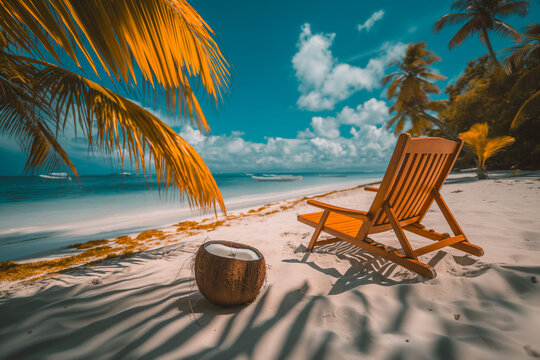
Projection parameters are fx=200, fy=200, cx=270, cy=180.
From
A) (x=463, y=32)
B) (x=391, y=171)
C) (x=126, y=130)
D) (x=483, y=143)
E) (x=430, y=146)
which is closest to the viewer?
(x=391, y=171)

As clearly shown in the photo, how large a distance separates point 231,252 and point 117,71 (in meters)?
1.33

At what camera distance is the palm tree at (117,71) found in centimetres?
107

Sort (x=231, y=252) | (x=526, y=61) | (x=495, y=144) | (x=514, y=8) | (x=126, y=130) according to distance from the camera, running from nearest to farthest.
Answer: (x=231, y=252) → (x=126, y=130) → (x=495, y=144) → (x=526, y=61) → (x=514, y=8)

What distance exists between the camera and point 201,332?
3.59 feet

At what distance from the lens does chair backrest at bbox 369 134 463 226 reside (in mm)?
1521

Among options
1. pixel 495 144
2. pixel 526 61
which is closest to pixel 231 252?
pixel 495 144

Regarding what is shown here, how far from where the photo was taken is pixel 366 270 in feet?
5.89

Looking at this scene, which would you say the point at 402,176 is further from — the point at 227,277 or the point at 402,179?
the point at 227,277

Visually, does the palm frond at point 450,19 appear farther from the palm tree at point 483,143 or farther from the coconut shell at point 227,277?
the coconut shell at point 227,277

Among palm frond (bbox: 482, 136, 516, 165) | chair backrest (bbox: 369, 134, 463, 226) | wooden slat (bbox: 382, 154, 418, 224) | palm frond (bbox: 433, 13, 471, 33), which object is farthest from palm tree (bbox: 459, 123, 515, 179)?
wooden slat (bbox: 382, 154, 418, 224)

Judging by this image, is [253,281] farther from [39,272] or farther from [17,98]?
[17,98]

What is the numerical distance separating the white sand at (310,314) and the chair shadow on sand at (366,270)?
0.04ft

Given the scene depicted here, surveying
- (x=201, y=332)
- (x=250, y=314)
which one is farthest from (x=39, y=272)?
(x=250, y=314)

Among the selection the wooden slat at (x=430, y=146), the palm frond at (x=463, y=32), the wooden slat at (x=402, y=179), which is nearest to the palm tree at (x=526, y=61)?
the palm frond at (x=463, y=32)
